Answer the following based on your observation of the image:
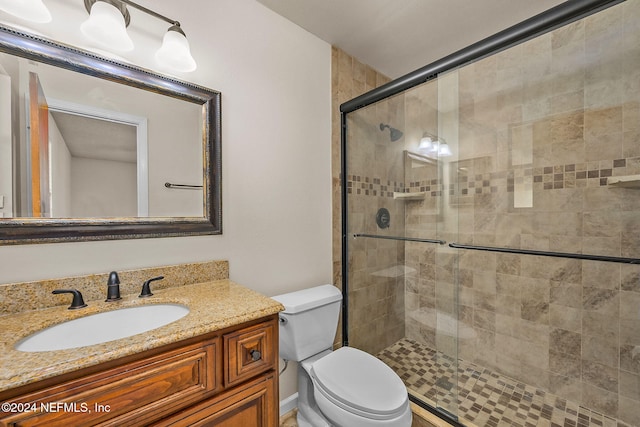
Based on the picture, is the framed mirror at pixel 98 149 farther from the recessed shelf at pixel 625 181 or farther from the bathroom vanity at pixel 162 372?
the recessed shelf at pixel 625 181

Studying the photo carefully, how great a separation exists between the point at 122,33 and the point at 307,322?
151 cm

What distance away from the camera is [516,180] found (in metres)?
1.87

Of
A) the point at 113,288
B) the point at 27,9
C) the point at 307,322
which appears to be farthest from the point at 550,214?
the point at 27,9

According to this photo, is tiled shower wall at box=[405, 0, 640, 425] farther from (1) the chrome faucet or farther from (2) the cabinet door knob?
(1) the chrome faucet

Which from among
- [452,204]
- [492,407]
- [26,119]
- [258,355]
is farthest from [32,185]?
[492,407]

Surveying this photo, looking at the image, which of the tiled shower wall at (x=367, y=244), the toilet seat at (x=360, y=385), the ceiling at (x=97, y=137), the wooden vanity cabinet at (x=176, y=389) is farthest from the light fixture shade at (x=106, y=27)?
the toilet seat at (x=360, y=385)

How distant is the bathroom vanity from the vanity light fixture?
1011 millimetres

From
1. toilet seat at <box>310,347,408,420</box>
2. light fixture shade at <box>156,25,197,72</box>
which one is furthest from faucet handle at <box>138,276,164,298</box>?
light fixture shade at <box>156,25,197,72</box>

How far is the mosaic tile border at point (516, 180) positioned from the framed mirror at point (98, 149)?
1.09 m

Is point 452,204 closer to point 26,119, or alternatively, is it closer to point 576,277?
point 576,277

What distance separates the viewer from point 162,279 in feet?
3.95

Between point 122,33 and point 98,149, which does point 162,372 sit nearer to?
point 98,149

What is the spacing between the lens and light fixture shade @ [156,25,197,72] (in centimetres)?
118

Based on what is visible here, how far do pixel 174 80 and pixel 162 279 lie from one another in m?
0.92
